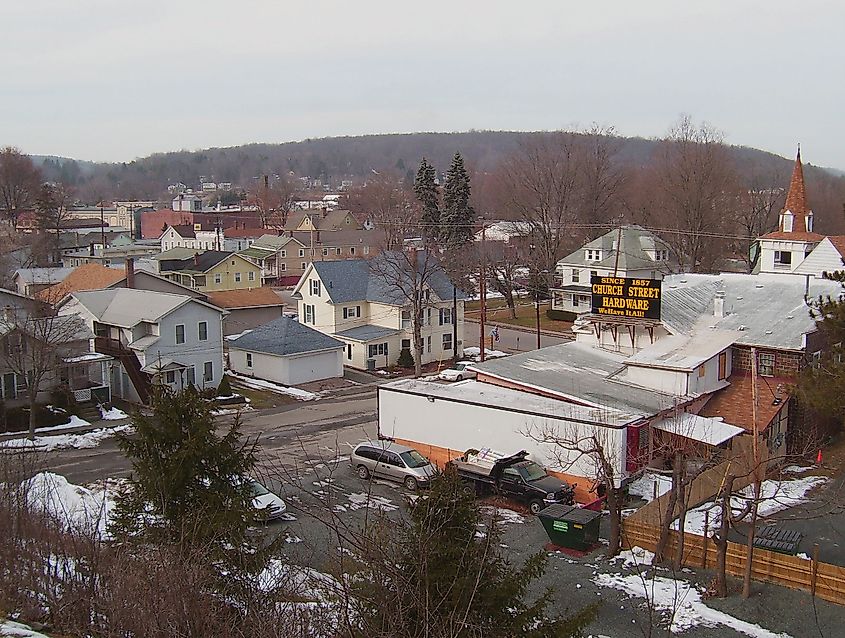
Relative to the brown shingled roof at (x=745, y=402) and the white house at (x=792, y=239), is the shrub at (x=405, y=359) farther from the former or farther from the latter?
the white house at (x=792, y=239)

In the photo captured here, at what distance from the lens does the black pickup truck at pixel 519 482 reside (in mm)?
22094

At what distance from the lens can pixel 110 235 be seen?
94.1 metres

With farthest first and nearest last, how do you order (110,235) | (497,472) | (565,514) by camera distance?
(110,235) < (497,472) < (565,514)

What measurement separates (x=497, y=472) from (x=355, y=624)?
14.4 meters

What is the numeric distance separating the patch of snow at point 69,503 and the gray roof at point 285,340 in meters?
16.2

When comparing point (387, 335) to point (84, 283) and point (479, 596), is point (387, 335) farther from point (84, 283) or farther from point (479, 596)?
point (479, 596)

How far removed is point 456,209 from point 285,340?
3454 cm

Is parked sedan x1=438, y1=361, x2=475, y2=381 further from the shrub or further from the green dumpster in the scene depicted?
the green dumpster

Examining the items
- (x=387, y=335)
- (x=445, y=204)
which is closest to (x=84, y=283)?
(x=387, y=335)

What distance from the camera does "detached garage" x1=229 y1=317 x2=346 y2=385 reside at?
3875 centimetres

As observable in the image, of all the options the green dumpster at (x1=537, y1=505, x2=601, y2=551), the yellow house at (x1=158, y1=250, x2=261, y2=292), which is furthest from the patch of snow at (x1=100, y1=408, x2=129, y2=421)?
the yellow house at (x1=158, y1=250, x2=261, y2=292)

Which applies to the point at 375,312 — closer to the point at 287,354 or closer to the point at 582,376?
the point at 287,354

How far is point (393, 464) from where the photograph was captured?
23.9 meters

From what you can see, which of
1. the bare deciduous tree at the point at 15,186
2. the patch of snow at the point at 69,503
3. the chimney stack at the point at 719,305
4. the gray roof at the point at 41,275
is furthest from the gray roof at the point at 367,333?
the bare deciduous tree at the point at 15,186
